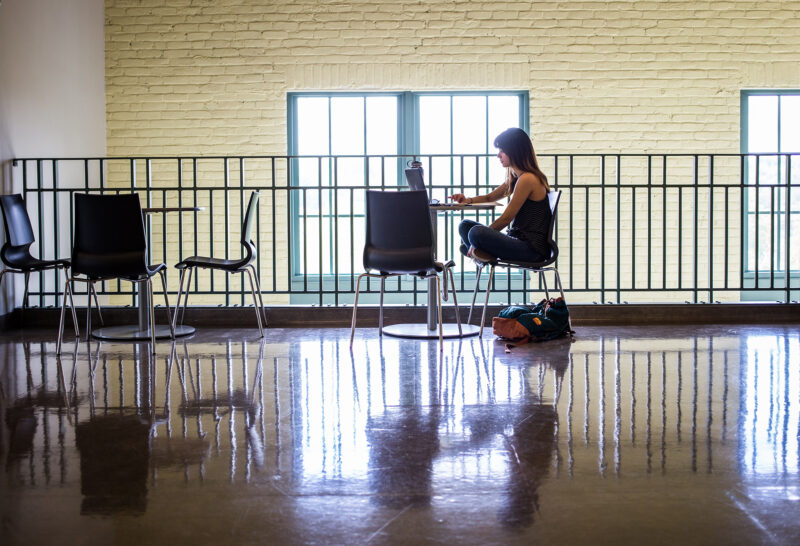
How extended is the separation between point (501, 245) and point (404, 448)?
2228mm

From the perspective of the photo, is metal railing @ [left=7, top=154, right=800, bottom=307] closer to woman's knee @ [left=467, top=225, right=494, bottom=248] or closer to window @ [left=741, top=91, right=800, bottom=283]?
window @ [left=741, top=91, right=800, bottom=283]

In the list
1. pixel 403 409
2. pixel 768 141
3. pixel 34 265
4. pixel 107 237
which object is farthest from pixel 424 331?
pixel 768 141

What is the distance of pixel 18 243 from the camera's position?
15.4 feet

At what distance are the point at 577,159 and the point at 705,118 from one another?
112 cm

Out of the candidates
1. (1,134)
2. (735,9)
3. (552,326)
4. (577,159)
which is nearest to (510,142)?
(552,326)

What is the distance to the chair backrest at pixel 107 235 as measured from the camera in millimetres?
3957

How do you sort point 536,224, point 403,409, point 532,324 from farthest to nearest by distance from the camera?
1. point 536,224
2. point 532,324
3. point 403,409

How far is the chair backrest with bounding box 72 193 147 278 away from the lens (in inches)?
156

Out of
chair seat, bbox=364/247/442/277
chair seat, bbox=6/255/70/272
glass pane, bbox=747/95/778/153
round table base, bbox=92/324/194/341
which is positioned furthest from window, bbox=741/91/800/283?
chair seat, bbox=6/255/70/272

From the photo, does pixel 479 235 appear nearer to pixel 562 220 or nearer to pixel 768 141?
pixel 562 220

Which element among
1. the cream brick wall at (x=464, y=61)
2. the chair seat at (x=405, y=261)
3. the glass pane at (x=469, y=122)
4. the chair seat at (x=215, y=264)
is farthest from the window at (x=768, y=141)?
the chair seat at (x=215, y=264)

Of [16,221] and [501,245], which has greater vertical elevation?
[16,221]

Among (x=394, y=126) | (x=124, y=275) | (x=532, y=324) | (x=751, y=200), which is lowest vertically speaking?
(x=532, y=324)

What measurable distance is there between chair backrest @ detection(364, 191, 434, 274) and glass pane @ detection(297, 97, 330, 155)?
9.83 feet
